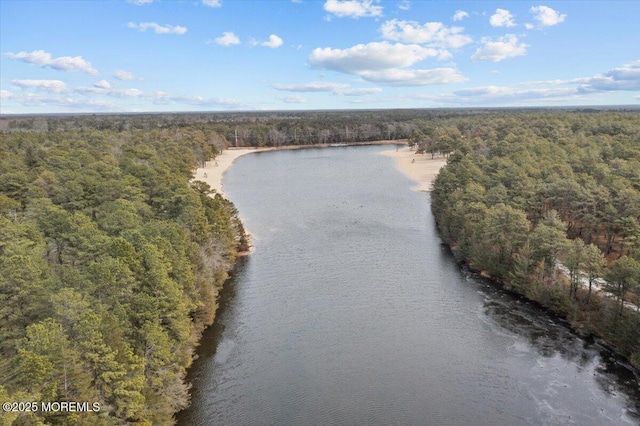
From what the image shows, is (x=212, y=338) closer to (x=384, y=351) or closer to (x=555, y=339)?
(x=384, y=351)

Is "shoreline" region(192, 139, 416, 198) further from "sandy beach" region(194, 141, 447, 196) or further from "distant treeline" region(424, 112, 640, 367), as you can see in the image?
"distant treeline" region(424, 112, 640, 367)

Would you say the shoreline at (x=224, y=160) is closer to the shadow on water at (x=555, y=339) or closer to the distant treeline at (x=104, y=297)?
the distant treeline at (x=104, y=297)

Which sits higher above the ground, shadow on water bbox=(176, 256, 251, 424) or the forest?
the forest

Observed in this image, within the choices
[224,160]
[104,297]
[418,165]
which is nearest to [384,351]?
[104,297]

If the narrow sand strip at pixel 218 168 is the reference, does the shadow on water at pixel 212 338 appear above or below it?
below

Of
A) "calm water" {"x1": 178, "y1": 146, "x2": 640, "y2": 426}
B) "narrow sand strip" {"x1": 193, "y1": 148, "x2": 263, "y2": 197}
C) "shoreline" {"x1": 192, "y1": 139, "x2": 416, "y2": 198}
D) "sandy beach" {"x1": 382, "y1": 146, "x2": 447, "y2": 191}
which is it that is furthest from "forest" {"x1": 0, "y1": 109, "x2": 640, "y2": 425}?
"shoreline" {"x1": 192, "y1": 139, "x2": 416, "y2": 198}

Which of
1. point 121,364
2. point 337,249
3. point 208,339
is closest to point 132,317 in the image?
point 121,364

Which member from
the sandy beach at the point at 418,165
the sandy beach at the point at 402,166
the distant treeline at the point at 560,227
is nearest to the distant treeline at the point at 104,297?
the distant treeline at the point at 560,227
